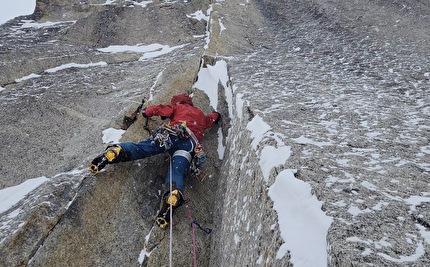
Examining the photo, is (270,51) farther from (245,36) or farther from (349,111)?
(349,111)

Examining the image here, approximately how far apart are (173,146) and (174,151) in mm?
137

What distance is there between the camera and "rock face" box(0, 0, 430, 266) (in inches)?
149

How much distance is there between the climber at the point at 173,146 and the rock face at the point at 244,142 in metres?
0.38

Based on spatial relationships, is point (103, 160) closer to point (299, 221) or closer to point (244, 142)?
point (244, 142)

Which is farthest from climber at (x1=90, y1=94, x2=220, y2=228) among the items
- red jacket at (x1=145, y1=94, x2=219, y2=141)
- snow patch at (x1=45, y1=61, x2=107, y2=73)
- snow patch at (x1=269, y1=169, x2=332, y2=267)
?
snow patch at (x1=45, y1=61, x2=107, y2=73)

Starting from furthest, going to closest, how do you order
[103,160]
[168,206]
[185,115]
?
[185,115], [103,160], [168,206]

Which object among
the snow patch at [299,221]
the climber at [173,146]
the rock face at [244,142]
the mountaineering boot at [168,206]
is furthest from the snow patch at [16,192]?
the snow patch at [299,221]

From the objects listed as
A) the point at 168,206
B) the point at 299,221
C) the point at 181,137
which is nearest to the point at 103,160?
the point at 168,206

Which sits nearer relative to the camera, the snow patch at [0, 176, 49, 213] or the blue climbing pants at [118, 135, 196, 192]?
the snow patch at [0, 176, 49, 213]

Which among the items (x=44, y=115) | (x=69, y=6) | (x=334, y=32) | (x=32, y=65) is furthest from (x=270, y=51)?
(x=69, y=6)

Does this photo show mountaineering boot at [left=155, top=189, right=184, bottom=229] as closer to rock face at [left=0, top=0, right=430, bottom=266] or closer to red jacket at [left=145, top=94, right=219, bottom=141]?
rock face at [left=0, top=0, right=430, bottom=266]

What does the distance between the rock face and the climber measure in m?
0.38

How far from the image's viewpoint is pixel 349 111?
685 centimetres

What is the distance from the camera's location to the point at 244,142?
6613mm
